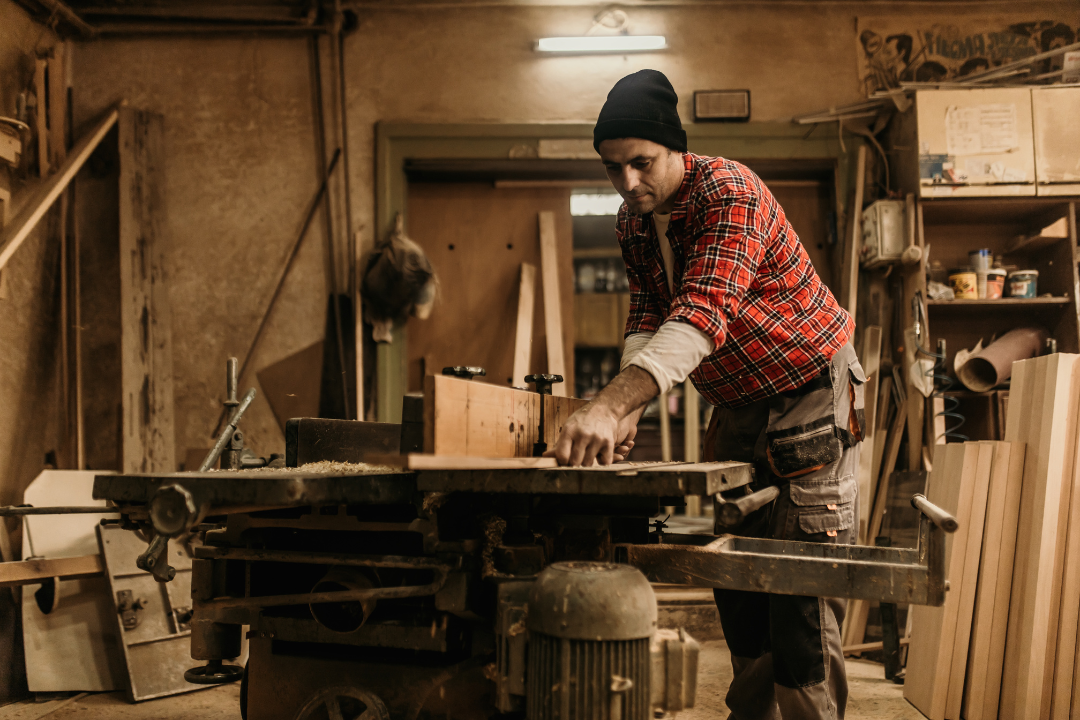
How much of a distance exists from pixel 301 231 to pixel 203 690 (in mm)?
1989

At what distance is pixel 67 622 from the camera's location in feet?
8.71

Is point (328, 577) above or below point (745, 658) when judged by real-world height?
above

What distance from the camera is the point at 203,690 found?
8.73ft

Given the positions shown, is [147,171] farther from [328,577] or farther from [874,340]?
[874,340]

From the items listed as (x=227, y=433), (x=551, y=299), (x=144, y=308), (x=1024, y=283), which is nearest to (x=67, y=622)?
(x=227, y=433)

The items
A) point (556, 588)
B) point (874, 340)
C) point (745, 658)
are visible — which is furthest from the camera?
point (874, 340)

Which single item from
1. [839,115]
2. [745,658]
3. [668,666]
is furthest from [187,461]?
[839,115]

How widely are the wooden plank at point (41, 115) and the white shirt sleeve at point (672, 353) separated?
3082 mm

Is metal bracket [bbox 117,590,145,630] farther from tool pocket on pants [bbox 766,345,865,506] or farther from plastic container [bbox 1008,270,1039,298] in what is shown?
plastic container [bbox 1008,270,1039,298]

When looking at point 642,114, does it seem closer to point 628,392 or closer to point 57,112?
point 628,392

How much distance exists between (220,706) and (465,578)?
181cm

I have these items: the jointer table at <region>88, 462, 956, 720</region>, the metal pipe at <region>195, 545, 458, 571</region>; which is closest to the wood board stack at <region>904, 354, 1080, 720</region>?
the jointer table at <region>88, 462, 956, 720</region>

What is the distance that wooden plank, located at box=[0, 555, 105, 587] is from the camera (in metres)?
2.40

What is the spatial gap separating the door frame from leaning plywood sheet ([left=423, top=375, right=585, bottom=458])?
188 centimetres
